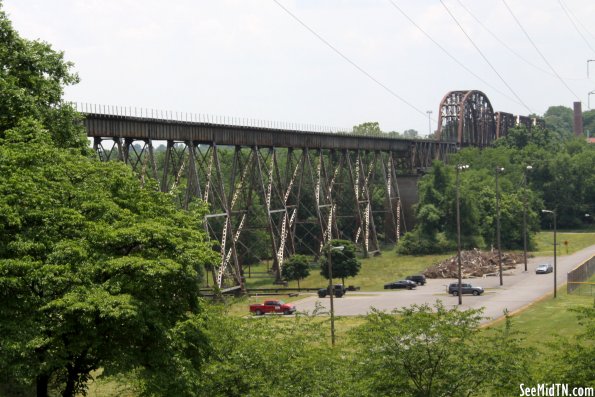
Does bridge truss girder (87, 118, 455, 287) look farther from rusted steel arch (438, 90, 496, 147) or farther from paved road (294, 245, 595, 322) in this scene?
rusted steel arch (438, 90, 496, 147)

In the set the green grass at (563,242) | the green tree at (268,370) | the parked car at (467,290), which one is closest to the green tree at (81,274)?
the green tree at (268,370)

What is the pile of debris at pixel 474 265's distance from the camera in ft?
257

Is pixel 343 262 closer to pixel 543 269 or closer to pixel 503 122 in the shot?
pixel 543 269

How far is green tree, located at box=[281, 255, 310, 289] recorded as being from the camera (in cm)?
7162

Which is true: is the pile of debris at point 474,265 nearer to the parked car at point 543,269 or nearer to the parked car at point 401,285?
the parked car at point 543,269

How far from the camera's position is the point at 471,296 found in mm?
64188

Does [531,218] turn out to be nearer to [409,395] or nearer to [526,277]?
[526,277]

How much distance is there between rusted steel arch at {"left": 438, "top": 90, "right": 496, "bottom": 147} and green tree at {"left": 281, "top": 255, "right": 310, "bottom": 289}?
75.3m

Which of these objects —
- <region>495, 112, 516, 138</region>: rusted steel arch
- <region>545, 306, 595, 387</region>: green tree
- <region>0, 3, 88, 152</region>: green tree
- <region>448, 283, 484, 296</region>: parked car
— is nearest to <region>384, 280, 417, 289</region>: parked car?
<region>448, 283, 484, 296</region>: parked car

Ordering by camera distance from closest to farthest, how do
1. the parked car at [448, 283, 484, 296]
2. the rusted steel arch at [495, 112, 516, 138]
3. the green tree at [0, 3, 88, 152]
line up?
the green tree at [0, 3, 88, 152], the parked car at [448, 283, 484, 296], the rusted steel arch at [495, 112, 516, 138]

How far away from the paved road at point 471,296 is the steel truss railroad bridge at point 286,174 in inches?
286

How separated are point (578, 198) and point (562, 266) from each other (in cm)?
4330

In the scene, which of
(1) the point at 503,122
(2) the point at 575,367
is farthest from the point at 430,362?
(1) the point at 503,122

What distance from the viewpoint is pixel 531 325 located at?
49.6 meters
